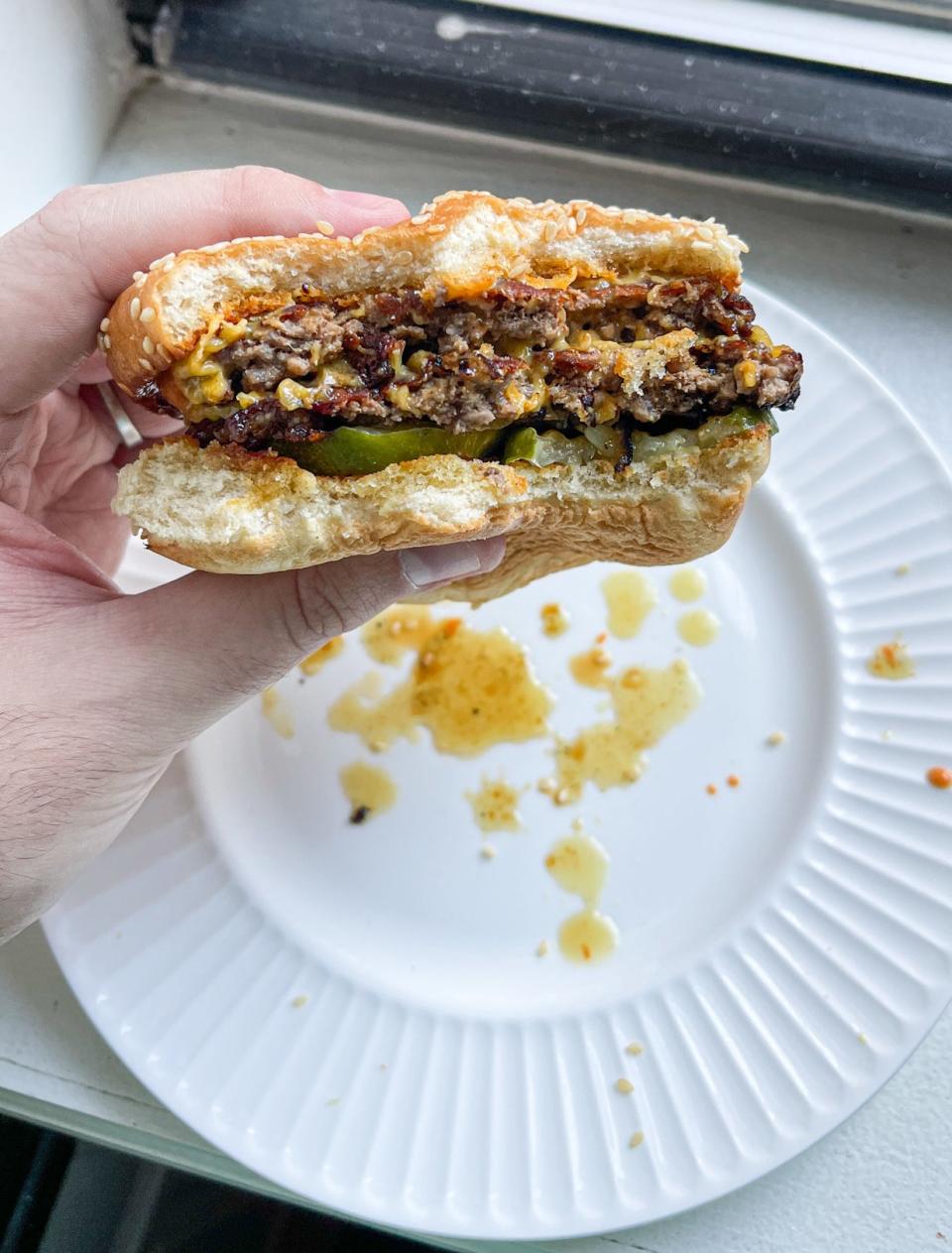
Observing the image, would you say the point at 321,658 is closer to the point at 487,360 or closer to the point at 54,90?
the point at 487,360

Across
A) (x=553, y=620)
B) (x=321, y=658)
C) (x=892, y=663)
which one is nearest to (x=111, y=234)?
(x=321, y=658)

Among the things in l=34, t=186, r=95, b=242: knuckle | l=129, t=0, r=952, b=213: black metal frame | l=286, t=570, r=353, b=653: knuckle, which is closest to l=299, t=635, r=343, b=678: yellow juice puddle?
l=286, t=570, r=353, b=653: knuckle

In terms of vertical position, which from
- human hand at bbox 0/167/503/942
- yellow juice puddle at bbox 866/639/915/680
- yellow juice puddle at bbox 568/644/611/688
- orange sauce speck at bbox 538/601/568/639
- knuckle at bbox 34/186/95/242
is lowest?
yellow juice puddle at bbox 568/644/611/688

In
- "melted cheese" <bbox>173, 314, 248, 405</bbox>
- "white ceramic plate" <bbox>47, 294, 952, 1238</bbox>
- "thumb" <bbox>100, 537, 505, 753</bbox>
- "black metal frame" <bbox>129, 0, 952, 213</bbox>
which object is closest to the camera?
"melted cheese" <bbox>173, 314, 248, 405</bbox>

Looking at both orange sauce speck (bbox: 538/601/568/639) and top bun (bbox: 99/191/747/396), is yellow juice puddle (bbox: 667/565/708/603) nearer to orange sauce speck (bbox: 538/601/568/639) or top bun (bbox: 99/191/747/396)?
orange sauce speck (bbox: 538/601/568/639)

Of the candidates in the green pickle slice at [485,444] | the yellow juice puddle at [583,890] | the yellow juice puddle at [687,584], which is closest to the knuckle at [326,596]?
the green pickle slice at [485,444]

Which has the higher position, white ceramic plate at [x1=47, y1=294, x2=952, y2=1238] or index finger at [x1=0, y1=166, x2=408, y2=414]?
index finger at [x1=0, y1=166, x2=408, y2=414]

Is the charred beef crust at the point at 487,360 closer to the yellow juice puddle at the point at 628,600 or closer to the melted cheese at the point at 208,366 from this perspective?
the melted cheese at the point at 208,366
